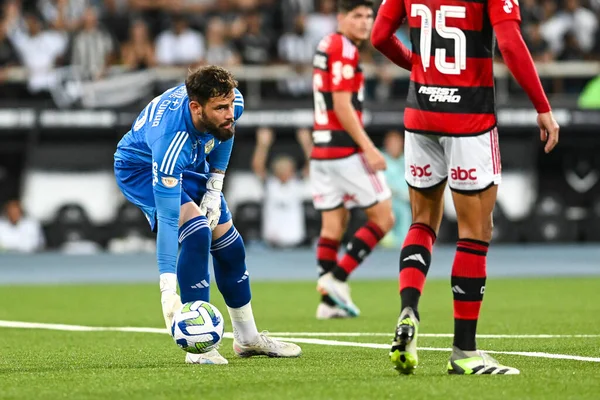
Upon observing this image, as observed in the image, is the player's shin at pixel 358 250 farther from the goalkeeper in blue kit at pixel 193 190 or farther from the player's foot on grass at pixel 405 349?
the player's foot on grass at pixel 405 349

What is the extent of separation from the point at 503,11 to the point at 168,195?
2.00 meters

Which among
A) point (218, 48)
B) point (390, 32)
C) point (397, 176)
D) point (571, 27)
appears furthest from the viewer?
point (571, 27)

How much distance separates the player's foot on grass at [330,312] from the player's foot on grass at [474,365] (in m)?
4.27

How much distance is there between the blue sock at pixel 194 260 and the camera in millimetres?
6902

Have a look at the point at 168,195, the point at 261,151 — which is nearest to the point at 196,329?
the point at 168,195

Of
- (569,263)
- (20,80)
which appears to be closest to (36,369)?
(569,263)

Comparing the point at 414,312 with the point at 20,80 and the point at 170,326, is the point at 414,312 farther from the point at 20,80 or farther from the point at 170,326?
the point at 20,80

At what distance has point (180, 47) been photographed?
20875 millimetres

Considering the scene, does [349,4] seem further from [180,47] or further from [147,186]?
[180,47]

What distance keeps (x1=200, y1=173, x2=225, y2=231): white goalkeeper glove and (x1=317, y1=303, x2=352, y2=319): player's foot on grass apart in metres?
3.48

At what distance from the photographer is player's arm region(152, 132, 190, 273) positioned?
21.4ft

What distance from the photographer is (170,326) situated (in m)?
6.49

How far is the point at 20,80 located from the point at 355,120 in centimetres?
1120

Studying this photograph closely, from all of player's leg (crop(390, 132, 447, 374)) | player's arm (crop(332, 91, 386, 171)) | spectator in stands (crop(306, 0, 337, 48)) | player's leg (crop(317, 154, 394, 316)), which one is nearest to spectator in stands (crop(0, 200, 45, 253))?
spectator in stands (crop(306, 0, 337, 48))
